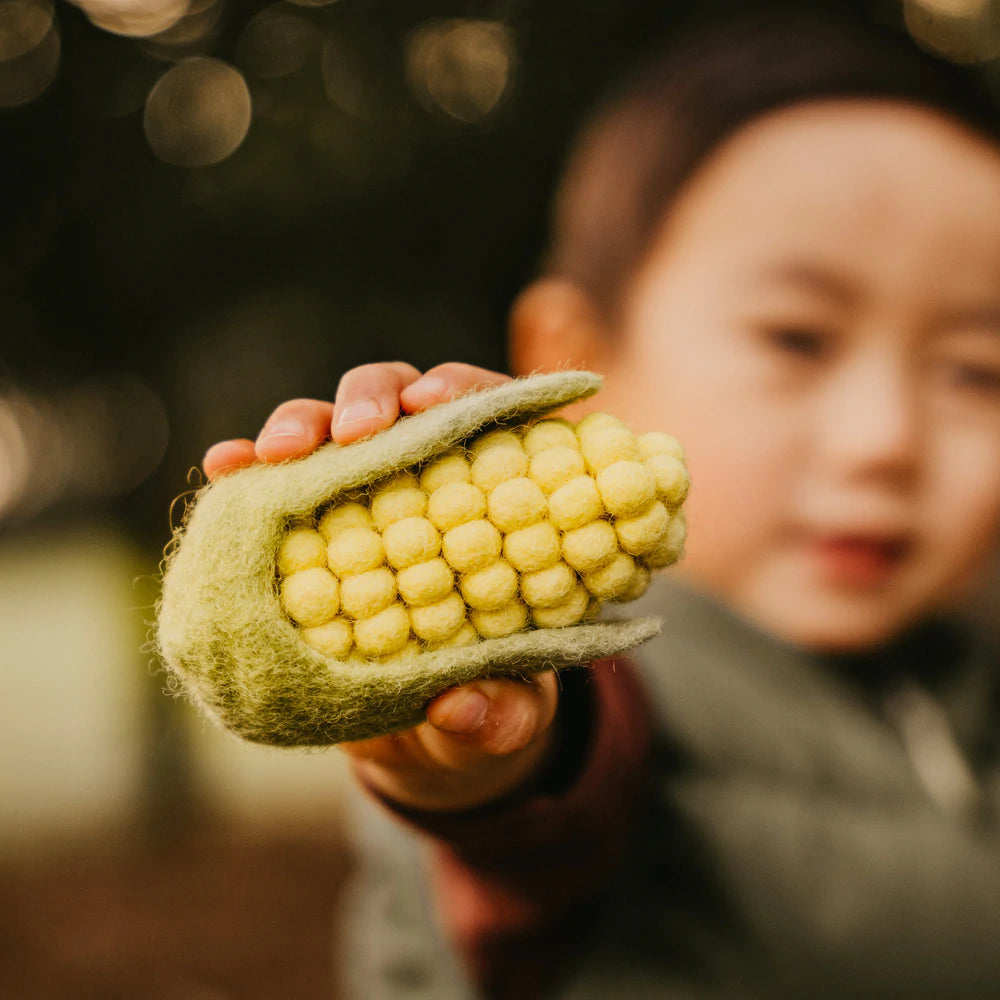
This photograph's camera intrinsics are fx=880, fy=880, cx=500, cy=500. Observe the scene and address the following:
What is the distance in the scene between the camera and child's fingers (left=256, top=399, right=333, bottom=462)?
2.76ft

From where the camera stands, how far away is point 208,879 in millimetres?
4695

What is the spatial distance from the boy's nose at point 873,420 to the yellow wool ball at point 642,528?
80cm

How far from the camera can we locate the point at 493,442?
84 cm

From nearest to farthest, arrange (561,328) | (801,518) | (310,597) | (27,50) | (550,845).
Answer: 1. (310,597)
2. (550,845)
3. (801,518)
4. (561,328)
5. (27,50)

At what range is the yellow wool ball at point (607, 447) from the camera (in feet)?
2.75

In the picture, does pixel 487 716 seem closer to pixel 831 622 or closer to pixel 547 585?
pixel 547 585

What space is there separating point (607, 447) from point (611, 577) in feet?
0.41

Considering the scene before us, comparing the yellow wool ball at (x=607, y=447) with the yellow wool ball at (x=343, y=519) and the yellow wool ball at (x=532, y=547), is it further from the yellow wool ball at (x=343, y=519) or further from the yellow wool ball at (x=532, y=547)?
the yellow wool ball at (x=343, y=519)

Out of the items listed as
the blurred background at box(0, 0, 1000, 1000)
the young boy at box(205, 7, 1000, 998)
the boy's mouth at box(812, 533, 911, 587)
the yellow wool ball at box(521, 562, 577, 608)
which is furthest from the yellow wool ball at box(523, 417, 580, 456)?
the blurred background at box(0, 0, 1000, 1000)

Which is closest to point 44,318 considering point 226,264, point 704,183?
point 226,264

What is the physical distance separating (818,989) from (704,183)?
1.51 metres

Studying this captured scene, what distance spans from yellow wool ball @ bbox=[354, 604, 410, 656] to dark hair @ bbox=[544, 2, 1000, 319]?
1164 mm

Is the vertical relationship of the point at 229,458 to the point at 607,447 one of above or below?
above

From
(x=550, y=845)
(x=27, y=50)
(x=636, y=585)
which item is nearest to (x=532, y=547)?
(x=636, y=585)
